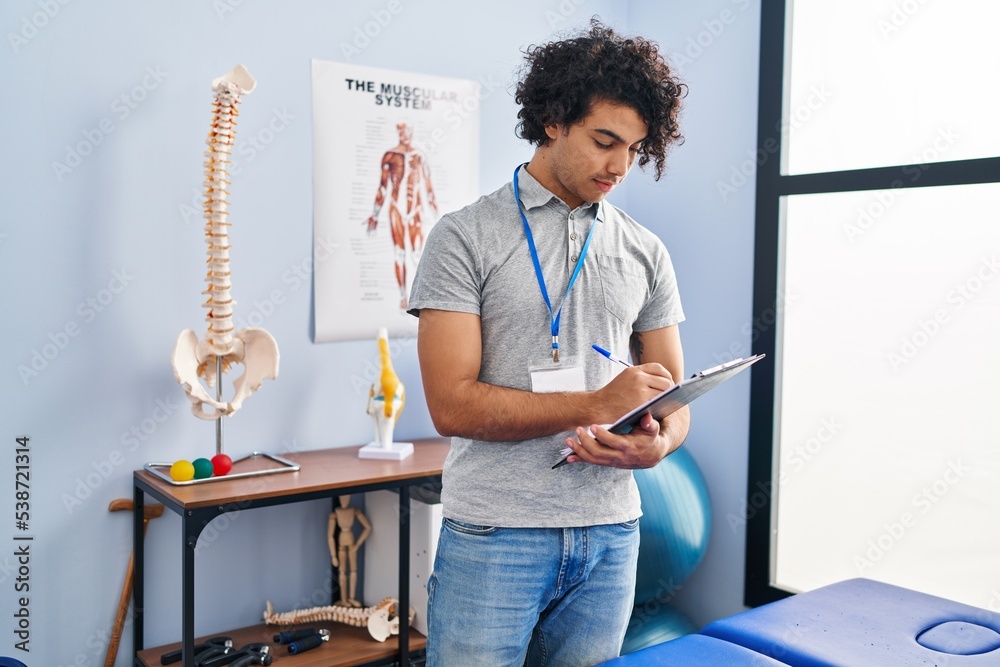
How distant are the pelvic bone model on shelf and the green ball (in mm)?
119

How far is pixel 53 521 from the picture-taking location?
87.8 inches

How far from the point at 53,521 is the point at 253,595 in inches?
23.0

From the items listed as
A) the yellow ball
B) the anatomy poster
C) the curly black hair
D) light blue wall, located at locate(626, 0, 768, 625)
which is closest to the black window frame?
light blue wall, located at locate(626, 0, 768, 625)

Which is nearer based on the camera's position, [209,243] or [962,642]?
[962,642]

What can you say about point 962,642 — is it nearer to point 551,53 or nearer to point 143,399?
point 551,53

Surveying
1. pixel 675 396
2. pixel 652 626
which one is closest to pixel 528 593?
pixel 675 396

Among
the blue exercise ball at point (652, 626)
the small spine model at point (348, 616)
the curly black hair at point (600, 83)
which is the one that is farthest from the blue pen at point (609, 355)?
the blue exercise ball at point (652, 626)

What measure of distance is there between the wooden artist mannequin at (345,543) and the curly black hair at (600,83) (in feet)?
4.73

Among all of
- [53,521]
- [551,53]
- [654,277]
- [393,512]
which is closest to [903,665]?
[654,277]

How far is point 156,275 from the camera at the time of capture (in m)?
2.34

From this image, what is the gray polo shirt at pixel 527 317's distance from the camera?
4.49ft

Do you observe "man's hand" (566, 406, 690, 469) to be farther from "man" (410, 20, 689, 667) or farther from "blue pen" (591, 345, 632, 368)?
"blue pen" (591, 345, 632, 368)

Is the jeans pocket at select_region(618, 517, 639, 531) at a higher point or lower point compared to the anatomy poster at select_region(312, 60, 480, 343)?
lower

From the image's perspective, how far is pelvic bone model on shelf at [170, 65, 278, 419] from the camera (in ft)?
7.18
